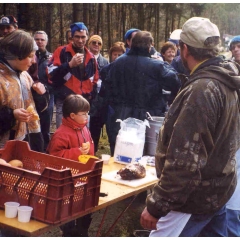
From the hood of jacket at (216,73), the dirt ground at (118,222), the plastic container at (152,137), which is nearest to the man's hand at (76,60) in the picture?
the plastic container at (152,137)

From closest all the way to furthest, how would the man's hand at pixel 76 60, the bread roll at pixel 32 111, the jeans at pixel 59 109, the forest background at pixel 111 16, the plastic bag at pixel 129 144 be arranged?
the bread roll at pixel 32 111 → the plastic bag at pixel 129 144 → the man's hand at pixel 76 60 → the jeans at pixel 59 109 → the forest background at pixel 111 16

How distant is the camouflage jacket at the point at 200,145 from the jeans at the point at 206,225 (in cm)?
6

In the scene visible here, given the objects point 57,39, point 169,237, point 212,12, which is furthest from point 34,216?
point 212,12

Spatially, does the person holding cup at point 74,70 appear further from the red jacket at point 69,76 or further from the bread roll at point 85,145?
the bread roll at point 85,145

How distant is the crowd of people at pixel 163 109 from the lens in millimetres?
1828

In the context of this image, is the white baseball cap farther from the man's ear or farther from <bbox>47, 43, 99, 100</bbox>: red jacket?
<bbox>47, 43, 99, 100</bbox>: red jacket

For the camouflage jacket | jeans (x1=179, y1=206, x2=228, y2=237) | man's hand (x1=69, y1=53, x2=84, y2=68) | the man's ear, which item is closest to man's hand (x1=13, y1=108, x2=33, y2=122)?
the camouflage jacket

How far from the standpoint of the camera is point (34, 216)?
202 cm

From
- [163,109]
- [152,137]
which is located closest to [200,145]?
[152,137]

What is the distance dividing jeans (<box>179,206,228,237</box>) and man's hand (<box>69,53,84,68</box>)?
2959 millimetres

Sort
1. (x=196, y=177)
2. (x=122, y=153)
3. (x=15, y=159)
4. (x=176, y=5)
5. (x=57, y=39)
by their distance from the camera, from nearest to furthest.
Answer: (x=196, y=177) < (x=15, y=159) < (x=122, y=153) < (x=57, y=39) < (x=176, y=5)

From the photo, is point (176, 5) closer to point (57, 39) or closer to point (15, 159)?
point (57, 39)

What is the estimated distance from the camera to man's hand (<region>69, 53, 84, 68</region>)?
465cm

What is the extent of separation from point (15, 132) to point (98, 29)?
276 inches
